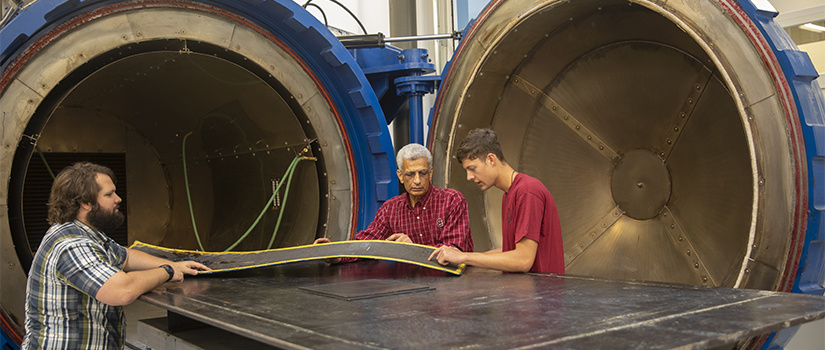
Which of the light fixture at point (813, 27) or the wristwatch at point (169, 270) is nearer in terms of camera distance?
the wristwatch at point (169, 270)

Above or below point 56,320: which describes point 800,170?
above

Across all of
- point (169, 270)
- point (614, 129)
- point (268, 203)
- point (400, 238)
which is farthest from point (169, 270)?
point (614, 129)

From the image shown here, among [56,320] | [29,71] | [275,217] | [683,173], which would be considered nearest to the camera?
[56,320]

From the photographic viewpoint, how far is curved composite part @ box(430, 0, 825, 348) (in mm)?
3254

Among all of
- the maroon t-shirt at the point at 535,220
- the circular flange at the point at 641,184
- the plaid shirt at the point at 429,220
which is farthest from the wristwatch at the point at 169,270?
the circular flange at the point at 641,184

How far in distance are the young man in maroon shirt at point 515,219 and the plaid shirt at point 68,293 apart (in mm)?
1216

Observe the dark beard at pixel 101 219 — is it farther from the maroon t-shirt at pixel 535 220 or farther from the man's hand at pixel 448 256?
the maroon t-shirt at pixel 535 220

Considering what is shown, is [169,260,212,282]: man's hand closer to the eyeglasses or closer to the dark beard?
the dark beard

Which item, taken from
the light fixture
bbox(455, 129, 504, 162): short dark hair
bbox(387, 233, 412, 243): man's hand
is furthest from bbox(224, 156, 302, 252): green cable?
the light fixture

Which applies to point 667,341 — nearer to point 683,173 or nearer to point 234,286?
point 234,286

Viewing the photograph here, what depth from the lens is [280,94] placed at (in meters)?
4.06

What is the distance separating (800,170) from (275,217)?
3.36 m

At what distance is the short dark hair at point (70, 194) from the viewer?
2570mm

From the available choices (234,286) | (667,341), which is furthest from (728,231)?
(234,286)
